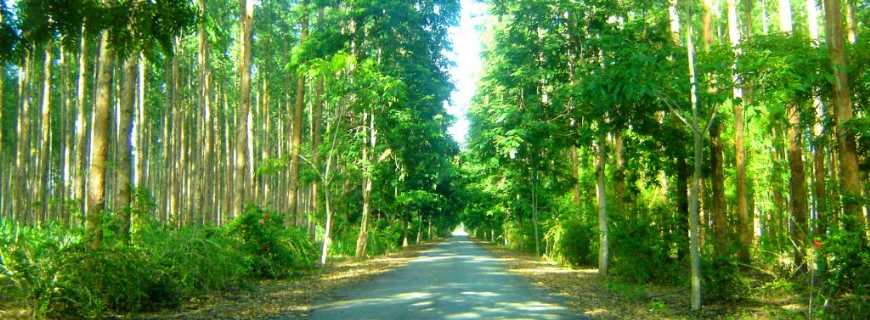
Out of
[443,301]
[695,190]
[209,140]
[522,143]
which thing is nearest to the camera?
[695,190]

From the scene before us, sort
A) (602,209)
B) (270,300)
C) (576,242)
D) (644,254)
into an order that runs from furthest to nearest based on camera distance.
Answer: (576,242)
(602,209)
(644,254)
(270,300)

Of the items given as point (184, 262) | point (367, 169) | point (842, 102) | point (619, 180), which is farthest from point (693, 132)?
point (367, 169)

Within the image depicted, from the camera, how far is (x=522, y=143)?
20516mm

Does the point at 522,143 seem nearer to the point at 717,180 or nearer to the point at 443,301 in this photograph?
the point at 717,180

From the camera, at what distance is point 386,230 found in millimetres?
31016

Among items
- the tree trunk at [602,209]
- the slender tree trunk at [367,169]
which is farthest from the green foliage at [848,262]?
the slender tree trunk at [367,169]

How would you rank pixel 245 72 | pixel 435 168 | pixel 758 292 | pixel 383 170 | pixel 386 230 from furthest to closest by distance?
pixel 386 230
pixel 435 168
pixel 383 170
pixel 245 72
pixel 758 292

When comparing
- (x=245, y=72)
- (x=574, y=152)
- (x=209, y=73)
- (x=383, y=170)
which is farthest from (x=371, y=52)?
(x=209, y=73)

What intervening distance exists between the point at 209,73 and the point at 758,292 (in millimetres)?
28126

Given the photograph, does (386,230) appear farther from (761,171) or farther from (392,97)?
(761,171)

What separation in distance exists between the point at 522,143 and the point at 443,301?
34.7 feet

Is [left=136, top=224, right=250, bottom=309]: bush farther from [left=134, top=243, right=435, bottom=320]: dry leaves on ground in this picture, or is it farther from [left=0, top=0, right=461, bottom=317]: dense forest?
[left=134, top=243, right=435, bottom=320]: dry leaves on ground

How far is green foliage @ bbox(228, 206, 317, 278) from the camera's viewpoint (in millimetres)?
15461

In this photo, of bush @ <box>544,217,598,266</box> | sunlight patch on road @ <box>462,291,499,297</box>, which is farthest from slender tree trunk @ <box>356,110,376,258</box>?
sunlight patch on road @ <box>462,291,499,297</box>
